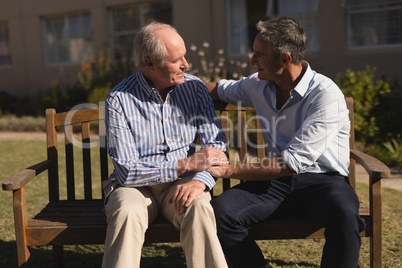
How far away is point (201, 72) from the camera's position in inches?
407

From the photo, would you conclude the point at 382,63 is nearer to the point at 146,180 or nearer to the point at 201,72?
the point at 201,72

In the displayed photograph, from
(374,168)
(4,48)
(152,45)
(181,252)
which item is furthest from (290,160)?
(4,48)

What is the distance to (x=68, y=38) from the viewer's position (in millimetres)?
14172

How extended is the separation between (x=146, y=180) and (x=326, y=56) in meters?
7.86

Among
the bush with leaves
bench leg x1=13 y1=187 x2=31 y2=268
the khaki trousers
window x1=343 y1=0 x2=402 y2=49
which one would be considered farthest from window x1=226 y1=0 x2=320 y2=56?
bench leg x1=13 y1=187 x2=31 y2=268

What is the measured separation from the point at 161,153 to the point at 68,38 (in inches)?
478

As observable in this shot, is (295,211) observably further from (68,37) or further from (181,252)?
(68,37)

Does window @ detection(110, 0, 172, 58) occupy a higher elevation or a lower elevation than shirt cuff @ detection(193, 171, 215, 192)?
higher

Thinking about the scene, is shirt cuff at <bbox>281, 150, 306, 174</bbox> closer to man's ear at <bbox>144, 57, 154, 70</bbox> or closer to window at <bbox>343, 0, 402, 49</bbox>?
man's ear at <bbox>144, 57, 154, 70</bbox>

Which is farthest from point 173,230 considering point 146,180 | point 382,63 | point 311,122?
point 382,63

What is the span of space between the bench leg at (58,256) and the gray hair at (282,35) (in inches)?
80.0

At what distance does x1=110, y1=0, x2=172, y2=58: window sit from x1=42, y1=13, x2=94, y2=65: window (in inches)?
34.9

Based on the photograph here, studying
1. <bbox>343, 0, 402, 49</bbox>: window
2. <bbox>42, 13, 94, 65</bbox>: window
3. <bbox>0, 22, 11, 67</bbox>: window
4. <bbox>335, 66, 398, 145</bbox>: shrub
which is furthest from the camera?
<bbox>0, 22, 11, 67</bbox>: window

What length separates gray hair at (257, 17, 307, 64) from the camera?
9.48 feet
